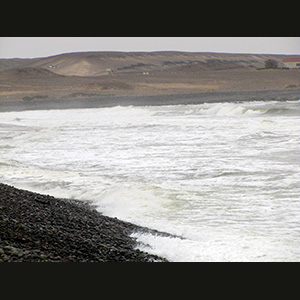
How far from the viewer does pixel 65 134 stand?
65.9ft

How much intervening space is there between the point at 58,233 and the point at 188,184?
4202 millimetres

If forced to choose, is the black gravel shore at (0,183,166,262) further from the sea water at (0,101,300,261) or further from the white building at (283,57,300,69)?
the white building at (283,57,300,69)

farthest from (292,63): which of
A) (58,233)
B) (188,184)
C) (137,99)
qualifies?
(58,233)

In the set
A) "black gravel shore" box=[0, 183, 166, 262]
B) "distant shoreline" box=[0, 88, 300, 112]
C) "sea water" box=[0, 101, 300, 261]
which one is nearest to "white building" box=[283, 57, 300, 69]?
"distant shoreline" box=[0, 88, 300, 112]

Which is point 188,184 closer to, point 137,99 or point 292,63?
point 292,63

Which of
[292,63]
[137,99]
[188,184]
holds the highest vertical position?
[188,184]

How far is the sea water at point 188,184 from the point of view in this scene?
5883 millimetres

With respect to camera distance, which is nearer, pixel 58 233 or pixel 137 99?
pixel 58 233

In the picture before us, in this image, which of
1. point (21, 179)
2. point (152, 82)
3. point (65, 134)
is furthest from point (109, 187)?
point (152, 82)

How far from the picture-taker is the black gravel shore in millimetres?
4668

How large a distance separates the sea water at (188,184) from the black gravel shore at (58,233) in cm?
36

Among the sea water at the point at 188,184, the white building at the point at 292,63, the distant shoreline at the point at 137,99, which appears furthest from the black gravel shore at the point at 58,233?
the white building at the point at 292,63

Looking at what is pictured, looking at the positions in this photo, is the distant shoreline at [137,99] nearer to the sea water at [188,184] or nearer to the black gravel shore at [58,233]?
the sea water at [188,184]

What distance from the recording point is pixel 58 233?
215 inches
